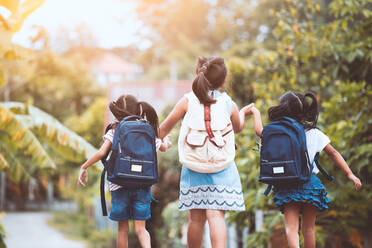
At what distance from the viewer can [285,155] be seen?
3.42 metres

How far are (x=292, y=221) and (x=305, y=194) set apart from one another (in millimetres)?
231

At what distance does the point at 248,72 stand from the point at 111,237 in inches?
446

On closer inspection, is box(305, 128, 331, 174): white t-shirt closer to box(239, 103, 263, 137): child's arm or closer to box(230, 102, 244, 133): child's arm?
box(239, 103, 263, 137): child's arm

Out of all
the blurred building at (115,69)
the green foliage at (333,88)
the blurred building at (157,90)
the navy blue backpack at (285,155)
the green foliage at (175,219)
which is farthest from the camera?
the blurred building at (115,69)

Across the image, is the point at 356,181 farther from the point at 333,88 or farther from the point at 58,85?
the point at 58,85

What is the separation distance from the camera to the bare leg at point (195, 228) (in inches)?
139

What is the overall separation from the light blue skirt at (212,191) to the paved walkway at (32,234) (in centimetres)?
2008

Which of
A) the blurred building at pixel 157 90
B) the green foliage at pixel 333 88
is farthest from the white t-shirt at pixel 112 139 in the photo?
the blurred building at pixel 157 90

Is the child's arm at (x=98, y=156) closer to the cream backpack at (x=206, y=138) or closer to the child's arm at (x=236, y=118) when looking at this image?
the cream backpack at (x=206, y=138)

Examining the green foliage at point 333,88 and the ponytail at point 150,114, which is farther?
the green foliage at point 333,88

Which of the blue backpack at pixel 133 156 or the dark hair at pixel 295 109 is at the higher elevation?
the dark hair at pixel 295 109

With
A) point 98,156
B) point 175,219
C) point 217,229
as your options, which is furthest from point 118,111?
point 175,219

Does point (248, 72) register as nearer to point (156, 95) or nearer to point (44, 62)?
point (156, 95)

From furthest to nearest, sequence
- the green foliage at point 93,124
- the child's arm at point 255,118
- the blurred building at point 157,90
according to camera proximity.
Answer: the green foliage at point 93,124 < the blurred building at point 157,90 < the child's arm at point 255,118
